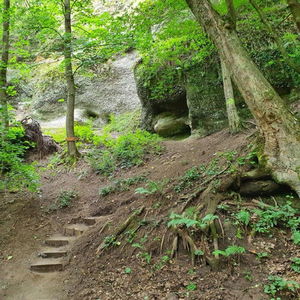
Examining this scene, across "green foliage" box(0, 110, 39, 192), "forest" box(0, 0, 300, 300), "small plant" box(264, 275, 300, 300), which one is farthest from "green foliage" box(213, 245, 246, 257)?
"green foliage" box(0, 110, 39, 192)

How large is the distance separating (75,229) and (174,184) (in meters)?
2.78

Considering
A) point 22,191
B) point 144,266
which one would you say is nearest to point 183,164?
point 144,266

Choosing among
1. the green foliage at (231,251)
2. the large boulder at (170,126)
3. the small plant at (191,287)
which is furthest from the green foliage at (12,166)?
the large boulder at (170,126)

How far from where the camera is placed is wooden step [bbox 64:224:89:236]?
6.44 metres

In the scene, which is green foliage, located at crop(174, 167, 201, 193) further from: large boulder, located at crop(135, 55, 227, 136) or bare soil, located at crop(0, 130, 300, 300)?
large boulder, located at crop(135, 55, 227, 136)

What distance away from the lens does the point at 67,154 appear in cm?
1116

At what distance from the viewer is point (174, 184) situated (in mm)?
6398

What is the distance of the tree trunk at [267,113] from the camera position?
4465 mm

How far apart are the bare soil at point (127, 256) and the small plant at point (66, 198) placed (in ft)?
0.50

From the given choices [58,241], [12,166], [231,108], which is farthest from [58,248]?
[231,108]

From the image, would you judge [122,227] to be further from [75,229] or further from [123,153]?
[123,153]

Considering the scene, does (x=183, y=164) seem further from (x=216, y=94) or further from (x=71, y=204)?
(x=216, y=94)

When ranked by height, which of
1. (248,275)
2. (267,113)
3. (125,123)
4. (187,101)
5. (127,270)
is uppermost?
(187,101)

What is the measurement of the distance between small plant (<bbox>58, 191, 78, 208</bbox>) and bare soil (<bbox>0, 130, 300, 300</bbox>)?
0.15 metres
